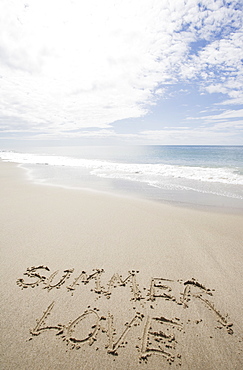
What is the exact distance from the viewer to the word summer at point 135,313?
2477mm

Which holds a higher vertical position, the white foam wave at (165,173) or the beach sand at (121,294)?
the white foam wave at (165,173)

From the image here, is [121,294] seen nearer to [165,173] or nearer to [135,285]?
[135,285]

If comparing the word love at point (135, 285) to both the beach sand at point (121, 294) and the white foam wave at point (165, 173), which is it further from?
the white foam wave at point (165, 173)

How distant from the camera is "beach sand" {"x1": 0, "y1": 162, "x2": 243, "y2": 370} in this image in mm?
2365

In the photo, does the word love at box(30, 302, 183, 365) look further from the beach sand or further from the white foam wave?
the white foam wave

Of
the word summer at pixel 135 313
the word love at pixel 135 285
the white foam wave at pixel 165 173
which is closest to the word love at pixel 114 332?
the word summer at pixel 135 313

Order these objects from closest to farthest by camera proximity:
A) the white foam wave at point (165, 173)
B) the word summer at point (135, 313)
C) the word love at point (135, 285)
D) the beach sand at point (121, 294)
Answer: the beach sand at point (121, 294)
the word summer at point (135, 313)
the word love at point (135, 285)
the white foam wave at point (165, 173)

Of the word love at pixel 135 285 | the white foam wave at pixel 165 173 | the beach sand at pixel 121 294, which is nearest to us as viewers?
the beach sand at pixel 121 294

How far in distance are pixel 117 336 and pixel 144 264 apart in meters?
1.65

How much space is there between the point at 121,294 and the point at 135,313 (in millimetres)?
422

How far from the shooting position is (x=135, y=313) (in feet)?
9.45

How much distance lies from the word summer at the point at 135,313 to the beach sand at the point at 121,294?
0.04 ft

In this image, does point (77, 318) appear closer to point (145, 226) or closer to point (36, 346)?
point (36, 346)

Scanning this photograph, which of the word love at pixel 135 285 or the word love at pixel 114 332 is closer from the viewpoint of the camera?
the word love at pixel 114 332
